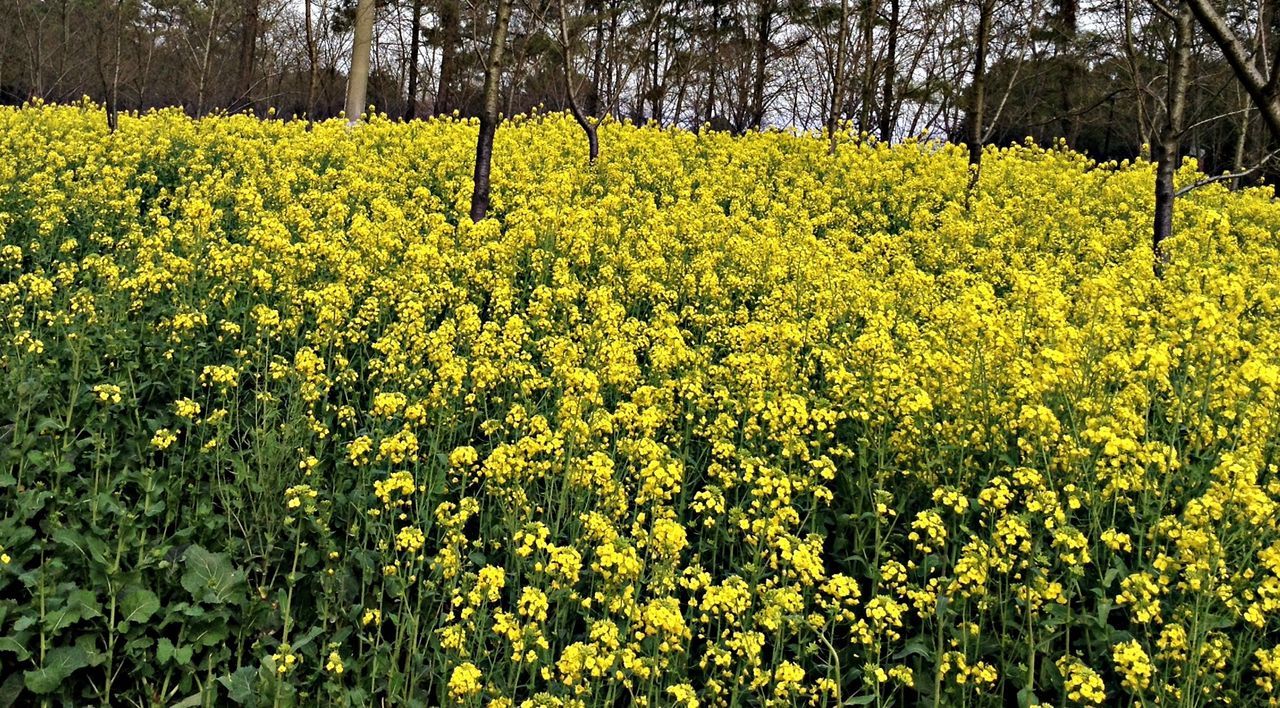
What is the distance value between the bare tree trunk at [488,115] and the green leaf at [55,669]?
6.24 metres

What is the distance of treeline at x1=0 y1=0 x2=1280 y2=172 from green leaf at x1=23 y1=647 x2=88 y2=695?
1050 centimetres

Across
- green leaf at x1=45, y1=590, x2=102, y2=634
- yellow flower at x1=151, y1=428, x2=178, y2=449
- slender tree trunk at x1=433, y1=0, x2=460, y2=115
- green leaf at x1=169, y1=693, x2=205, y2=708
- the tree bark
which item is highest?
slender tree trunk at x1=433, y1=0, x2=460, y2=115

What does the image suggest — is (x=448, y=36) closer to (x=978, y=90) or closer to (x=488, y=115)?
(x=978, y=90)

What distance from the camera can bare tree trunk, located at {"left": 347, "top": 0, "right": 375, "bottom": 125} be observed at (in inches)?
632

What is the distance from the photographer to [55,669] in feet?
12.6

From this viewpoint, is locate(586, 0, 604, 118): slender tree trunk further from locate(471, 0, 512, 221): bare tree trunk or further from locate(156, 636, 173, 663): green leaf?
locate(156, 636, 173, 663): green leaf

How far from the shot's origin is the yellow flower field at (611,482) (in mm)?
3762

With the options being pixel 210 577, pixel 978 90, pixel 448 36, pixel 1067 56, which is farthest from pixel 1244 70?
pixel 1067 56

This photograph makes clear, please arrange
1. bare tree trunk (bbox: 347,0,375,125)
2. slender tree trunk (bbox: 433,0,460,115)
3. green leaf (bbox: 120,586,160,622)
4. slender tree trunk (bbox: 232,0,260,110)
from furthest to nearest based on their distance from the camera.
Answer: slender tree trunk (bbox: 433,0,460,115), slender tree trunk (bbox: 232,0,260,110), bare tree trunk (bbox: 347,0,375,125), green leaf (bbox: 120,586,160,622)

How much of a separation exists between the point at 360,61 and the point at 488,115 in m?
7.34

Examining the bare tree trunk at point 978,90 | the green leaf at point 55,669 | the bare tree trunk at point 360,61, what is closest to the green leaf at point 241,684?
the green leaf at point 55,669

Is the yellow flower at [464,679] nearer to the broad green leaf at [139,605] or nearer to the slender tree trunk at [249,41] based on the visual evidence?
the broad green leaf at [139,605]

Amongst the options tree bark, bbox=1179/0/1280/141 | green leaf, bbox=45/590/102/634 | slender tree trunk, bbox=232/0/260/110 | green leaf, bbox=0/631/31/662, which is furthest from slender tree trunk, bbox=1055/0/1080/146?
green leaf, bbox=0/631/31/662

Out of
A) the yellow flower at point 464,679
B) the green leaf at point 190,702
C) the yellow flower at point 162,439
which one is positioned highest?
the yellow flower at point 162,439
